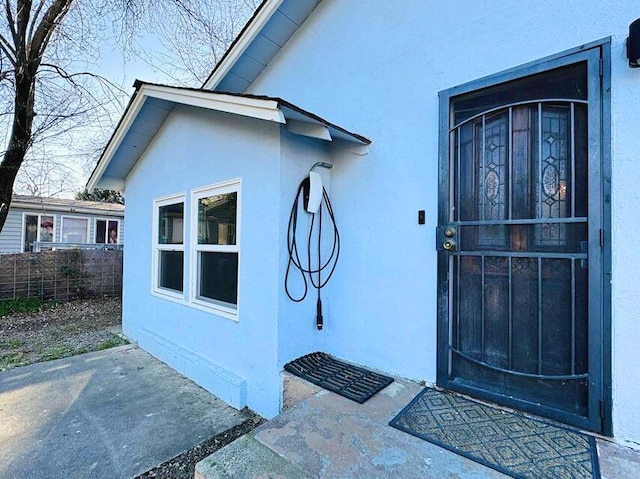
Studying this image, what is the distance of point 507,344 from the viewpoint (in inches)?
91.4

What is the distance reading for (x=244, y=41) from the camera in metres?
3.91

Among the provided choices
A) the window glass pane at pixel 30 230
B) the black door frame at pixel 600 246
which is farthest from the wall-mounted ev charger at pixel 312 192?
the window glass pane at pixel 30 230

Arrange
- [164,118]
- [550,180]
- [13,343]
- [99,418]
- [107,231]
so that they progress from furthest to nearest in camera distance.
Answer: [107,231] < [13,343] < [164,118] < [99,418] < [550,180]

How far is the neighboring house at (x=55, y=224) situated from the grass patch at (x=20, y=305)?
115 inches

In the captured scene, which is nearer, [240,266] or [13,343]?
[240,266]

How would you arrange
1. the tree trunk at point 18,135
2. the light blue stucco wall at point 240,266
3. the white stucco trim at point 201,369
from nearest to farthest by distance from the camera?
the light blue stucco wall at point 240,266
the white stucco trim at point 201,369
the tree trunk at point 18,135

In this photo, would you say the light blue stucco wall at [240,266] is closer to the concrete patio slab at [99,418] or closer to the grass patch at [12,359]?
the concrete patio slab at [99,418]

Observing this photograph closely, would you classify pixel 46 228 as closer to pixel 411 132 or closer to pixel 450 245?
pixel 411 132

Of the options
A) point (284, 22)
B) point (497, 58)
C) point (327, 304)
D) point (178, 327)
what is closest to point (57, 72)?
point (284, 22)

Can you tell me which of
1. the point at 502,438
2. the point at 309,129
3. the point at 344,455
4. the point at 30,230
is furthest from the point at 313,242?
the point at 30,230

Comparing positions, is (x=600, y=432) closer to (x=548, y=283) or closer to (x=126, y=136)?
(x=548, y=283)

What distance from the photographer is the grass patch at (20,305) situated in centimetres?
662

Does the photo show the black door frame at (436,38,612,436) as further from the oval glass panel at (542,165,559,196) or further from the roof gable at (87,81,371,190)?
the roof gable at (87,81,371,190)

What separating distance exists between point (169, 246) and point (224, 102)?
2459 millimetres
